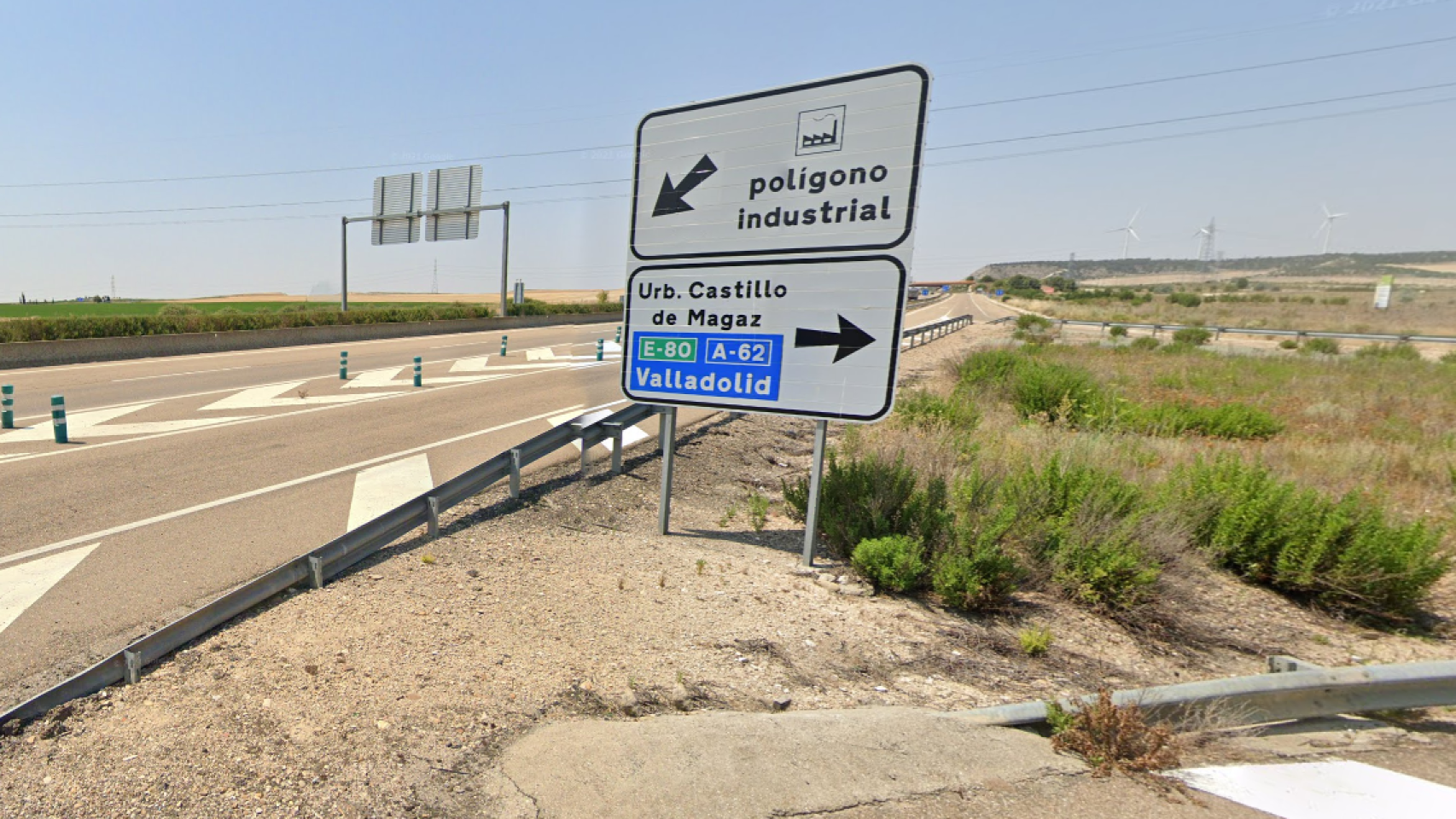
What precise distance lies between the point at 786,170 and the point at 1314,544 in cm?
469

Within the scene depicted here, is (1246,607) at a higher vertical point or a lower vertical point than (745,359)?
lower

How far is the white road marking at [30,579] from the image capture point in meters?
4.71

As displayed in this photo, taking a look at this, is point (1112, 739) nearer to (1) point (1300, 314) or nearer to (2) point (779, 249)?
(2) point (779, 249)

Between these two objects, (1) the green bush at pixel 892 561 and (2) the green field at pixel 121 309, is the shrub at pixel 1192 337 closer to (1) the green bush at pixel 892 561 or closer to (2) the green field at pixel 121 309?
(1) the green bush at pixel 892 561

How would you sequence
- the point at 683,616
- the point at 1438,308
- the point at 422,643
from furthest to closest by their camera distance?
the point at 1438,308, the point at 683,616, the point at 422,643

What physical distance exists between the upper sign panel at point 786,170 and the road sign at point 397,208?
30.8m

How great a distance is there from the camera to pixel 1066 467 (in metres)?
6.75

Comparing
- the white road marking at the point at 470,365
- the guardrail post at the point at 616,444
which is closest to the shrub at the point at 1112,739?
the guardrail post at the point at 616,444

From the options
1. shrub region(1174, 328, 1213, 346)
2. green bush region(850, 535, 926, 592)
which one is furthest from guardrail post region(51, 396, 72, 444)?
shrub region(1174, 328, 1213, 346)

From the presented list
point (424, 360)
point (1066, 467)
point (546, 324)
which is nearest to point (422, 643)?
point (1066, 467)

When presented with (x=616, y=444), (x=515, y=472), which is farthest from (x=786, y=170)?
Result: (x=616, y=444)

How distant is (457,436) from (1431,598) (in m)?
10.4

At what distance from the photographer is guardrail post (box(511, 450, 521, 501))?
22.5 ft

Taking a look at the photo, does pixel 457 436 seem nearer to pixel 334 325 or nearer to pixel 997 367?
pixel 997 367
